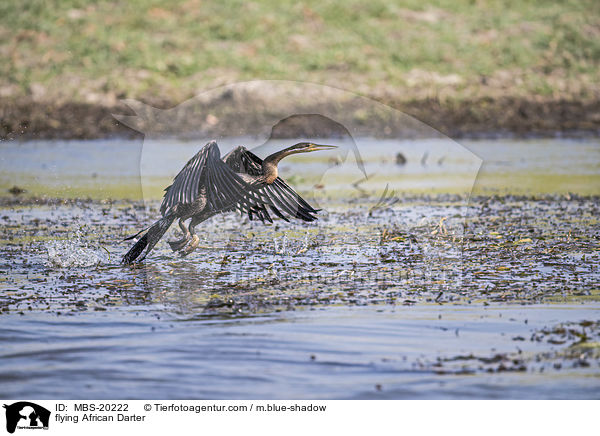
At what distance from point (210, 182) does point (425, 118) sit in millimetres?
17508

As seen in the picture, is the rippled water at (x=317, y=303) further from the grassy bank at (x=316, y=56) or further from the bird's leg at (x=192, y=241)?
the grassy bank at (x=316, y=56)

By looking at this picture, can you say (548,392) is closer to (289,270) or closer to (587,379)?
(587,379)

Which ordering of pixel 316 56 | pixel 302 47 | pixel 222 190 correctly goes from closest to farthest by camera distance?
pixel 222 190 → pixel 316 56 → pixel 302 47

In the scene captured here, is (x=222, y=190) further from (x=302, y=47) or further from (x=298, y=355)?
(x=302, y=47)

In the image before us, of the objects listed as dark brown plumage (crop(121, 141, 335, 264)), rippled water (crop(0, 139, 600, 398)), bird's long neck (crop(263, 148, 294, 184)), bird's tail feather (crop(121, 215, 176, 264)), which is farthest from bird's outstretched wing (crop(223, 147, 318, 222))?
bird's tail feather (crop(121, 215, 176, 264))

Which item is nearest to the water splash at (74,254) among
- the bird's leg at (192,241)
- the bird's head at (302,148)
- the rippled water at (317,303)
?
the rippled water at (317,303)

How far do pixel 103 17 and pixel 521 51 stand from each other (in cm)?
1327

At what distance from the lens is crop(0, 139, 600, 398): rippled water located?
6.45m

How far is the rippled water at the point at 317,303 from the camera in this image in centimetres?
645

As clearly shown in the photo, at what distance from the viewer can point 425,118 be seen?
26062 millimetres

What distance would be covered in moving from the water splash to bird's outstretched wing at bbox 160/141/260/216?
1.33 m

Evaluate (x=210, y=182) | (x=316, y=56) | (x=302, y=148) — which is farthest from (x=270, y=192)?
(x=316, y=56)

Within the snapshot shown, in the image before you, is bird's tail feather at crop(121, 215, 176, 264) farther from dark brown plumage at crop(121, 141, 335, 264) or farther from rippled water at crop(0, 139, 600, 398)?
rippled water at crop(0, 139, 600, 398)
